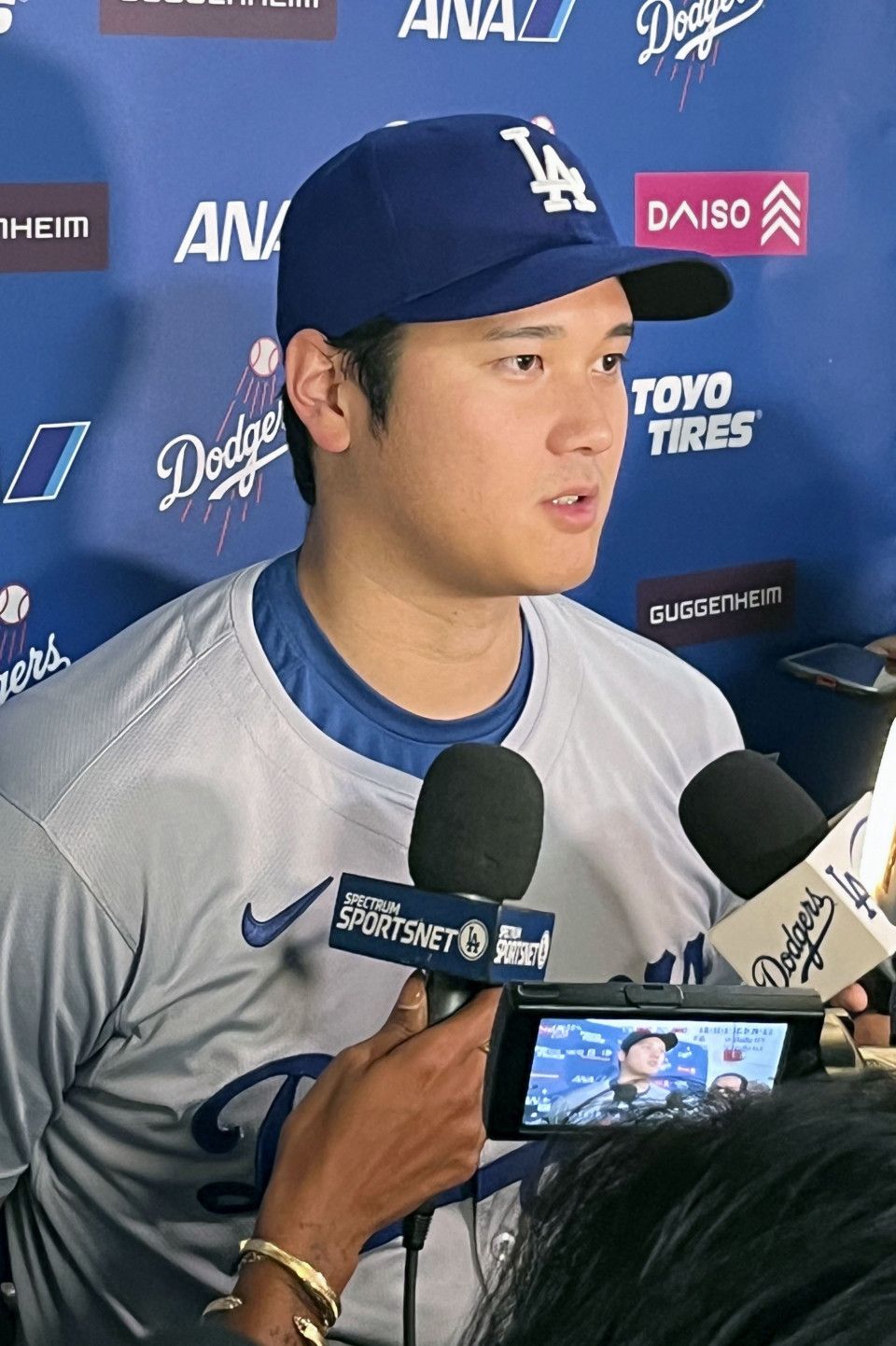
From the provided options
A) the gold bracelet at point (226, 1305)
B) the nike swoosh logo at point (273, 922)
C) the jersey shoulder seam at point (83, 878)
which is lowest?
the gold bracelet at point (226, 1305)

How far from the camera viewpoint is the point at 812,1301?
1.52ft

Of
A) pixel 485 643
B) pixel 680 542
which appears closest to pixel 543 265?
pixel 485 643

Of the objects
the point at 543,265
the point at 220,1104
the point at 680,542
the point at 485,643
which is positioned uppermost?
the point at 543,265

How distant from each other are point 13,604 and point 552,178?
2.10ft

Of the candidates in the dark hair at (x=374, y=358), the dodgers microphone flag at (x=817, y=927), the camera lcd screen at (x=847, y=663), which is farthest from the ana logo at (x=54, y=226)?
the camera lcd screen at (x=847, y=663)

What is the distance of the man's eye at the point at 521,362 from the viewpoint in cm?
148

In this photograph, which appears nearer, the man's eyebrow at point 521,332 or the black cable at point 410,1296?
the black cable at point 410,1296

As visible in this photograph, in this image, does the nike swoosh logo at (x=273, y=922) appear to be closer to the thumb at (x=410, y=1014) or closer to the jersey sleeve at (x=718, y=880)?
the thumb at (x=410, y=1014)

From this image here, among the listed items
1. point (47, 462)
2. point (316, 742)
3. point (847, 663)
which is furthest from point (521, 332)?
point (847, 663)

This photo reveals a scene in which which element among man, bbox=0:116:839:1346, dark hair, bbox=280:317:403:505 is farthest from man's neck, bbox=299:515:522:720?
dark hair, bbox=280:317:403:505

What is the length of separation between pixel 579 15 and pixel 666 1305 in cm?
173

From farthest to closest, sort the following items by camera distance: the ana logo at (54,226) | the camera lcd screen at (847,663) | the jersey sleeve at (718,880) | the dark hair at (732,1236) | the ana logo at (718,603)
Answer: the camera lcd screen at (847,663) → the ana logo at (718,603) → the jersey sleeve at (718,880) → the ana logo at (54,226) → the dark hair at (732,1236)

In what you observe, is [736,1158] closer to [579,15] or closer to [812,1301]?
[812,1301]

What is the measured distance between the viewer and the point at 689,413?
2.16m
